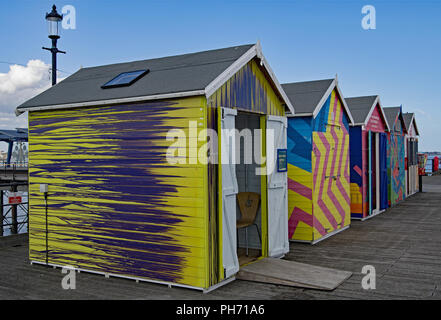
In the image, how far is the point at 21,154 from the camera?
135 feet

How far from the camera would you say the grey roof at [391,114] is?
14052mm

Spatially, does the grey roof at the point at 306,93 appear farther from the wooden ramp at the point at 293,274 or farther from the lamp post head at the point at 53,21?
the lamp post head at the point at 53,21

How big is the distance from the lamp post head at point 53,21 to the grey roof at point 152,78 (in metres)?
1.30

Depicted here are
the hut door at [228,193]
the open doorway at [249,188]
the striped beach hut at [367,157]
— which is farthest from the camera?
the striped beach hut at [367,157]

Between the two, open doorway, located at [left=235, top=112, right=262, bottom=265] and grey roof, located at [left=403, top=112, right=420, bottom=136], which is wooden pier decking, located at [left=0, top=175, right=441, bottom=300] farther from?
grey roof, located at [left=403, top=112, right=420, bottom=136]

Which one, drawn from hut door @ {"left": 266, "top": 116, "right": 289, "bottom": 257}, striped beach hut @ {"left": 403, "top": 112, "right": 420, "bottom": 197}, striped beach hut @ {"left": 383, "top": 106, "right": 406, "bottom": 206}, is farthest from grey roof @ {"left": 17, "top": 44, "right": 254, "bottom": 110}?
striped beach hut @ {"left": 403, "top": 112, "right": 420, "bottom": 197}

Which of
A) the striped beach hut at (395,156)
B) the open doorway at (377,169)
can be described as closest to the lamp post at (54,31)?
the open doorway at (377,169)

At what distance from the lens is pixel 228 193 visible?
224 inches

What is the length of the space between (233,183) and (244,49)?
6.10ft

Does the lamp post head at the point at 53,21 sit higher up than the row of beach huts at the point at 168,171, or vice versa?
the lamp post head at the point at 53,21

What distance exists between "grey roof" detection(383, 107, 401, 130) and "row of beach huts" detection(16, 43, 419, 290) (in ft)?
21.2
